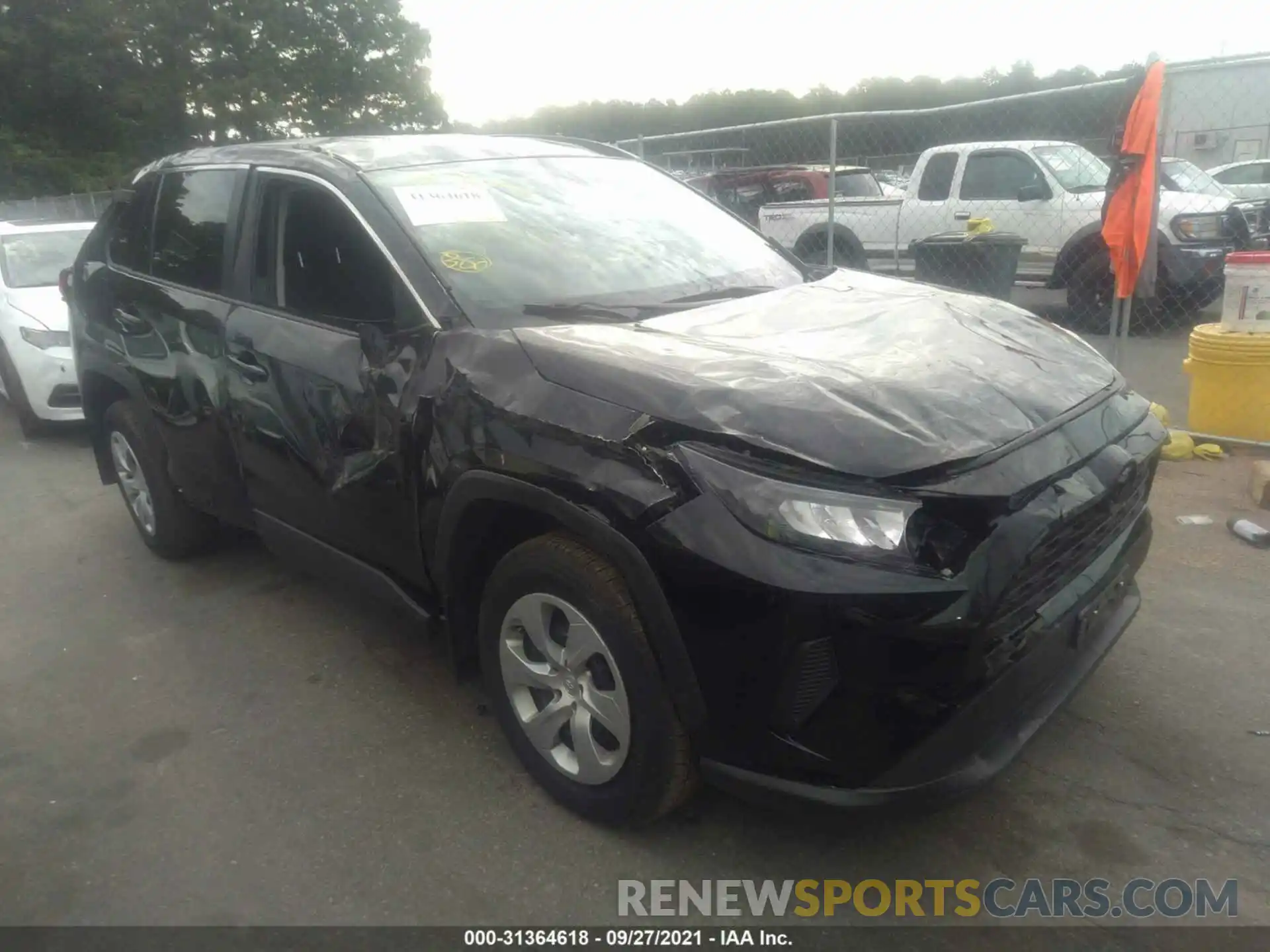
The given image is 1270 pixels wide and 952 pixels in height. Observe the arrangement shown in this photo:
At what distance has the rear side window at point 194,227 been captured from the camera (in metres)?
3.84

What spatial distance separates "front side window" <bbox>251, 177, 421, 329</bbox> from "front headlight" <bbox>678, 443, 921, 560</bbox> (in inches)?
49.2

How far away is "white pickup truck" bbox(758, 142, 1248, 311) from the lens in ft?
30.7

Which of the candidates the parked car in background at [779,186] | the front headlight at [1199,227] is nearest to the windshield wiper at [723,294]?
the front headlight at [1199,227]

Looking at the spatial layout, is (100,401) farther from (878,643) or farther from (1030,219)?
(1030,219)

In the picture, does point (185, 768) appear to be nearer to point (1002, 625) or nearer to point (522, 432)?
point (522, 432)

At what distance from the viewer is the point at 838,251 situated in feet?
36.6

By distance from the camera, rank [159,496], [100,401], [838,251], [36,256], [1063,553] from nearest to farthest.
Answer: [1063,553] → [159,496] → [100,401] → [36,256] → [838,251]

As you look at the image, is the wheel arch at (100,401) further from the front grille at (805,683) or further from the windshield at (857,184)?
the windshield at (857,184)

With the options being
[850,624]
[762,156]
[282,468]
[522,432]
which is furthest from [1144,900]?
[762,156]

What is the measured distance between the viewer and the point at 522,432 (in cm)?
254

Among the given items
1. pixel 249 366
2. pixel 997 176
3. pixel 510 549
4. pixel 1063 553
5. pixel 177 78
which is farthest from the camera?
pixel 177 78

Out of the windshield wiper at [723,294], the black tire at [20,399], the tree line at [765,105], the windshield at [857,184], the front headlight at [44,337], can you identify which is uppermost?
the tree line at [765,105]

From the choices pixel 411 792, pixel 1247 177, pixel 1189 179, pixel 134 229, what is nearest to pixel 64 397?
pixel 134 229

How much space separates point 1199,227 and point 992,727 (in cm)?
893
